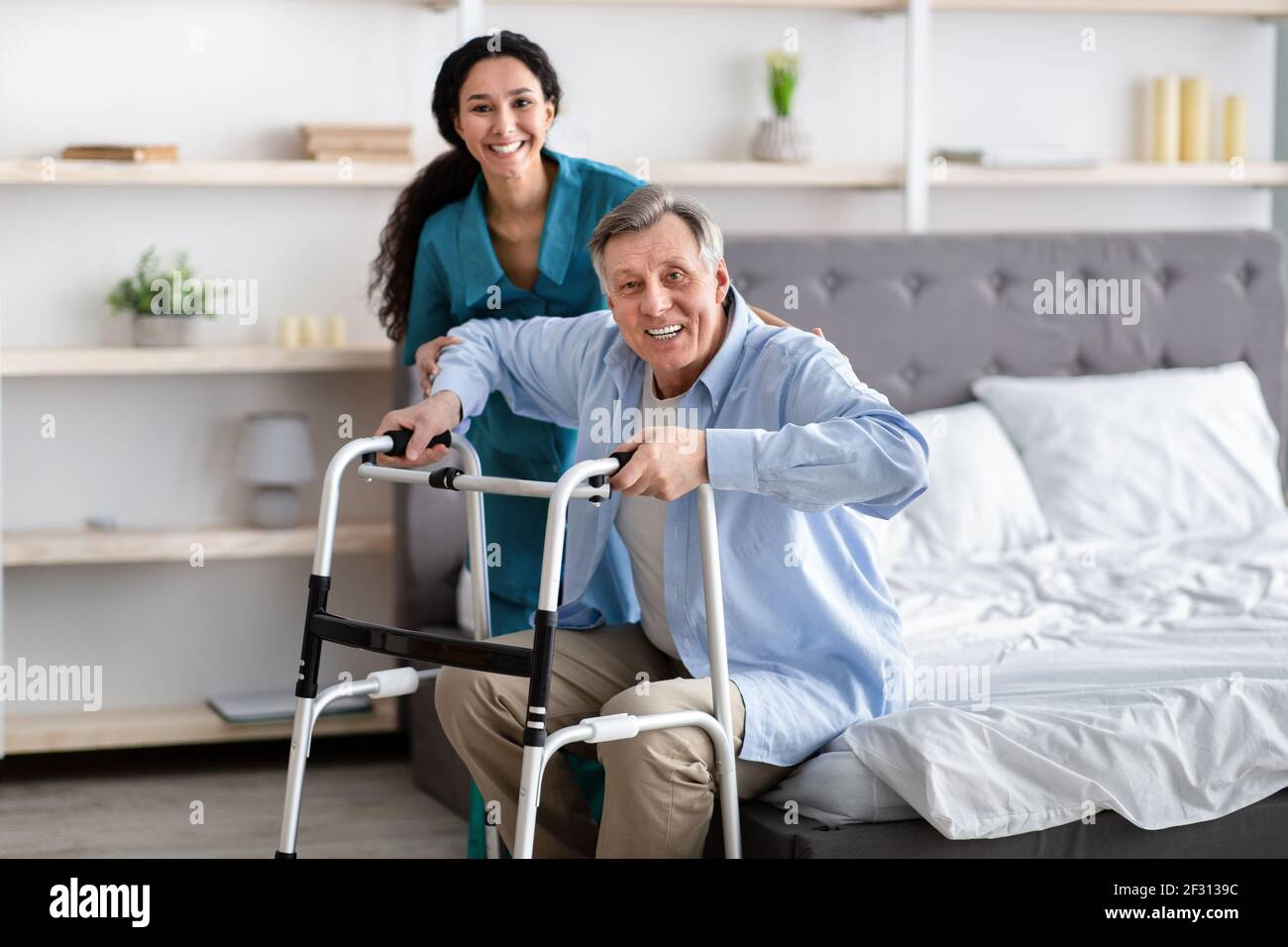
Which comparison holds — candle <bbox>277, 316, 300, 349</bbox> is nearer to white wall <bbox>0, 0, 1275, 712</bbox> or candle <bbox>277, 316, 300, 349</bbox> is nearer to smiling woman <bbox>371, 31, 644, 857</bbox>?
white wall <bbox>0, 0, 1275, 712</bbox>

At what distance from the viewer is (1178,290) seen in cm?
401

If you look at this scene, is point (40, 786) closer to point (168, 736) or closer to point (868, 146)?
point (168, 736)

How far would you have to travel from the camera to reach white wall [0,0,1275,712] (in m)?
3.72

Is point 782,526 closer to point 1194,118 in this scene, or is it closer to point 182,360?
point 182,360

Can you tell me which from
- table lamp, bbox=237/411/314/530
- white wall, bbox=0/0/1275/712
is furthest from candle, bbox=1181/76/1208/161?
table lamp, bbox=237/411/314/530

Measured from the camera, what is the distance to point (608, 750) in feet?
6.42

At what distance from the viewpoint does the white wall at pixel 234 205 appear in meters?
3.72

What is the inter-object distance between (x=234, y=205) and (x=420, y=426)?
185 centimetres

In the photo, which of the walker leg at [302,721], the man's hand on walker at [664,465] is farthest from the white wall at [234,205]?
the man's hand on walker at [664,465]

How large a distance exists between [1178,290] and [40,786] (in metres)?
2.98

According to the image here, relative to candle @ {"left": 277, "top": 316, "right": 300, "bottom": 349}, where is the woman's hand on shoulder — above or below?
below

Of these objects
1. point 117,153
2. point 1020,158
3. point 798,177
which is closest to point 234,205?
point 117,153

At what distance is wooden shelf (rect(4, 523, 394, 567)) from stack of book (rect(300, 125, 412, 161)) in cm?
87
